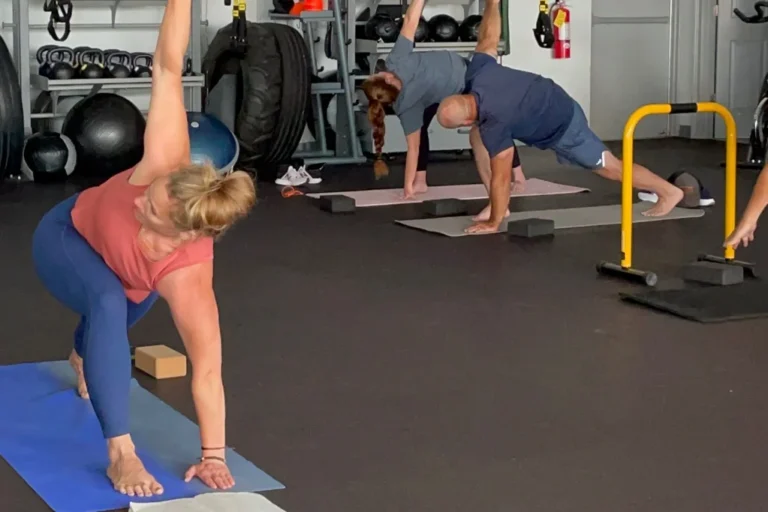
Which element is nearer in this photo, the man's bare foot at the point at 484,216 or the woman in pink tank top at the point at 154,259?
the woman in pink tank top at the point at 154,259

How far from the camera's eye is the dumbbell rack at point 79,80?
688cm

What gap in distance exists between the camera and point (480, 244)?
16.5 ft

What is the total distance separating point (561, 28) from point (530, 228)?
3.90 meters

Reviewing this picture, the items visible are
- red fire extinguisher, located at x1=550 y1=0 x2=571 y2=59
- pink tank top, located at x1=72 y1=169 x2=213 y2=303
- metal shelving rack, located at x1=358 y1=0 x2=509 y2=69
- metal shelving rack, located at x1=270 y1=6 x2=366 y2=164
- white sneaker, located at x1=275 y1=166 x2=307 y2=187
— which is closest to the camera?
pink tank top, located at x1=72 y1=169 x2=213 y2=303

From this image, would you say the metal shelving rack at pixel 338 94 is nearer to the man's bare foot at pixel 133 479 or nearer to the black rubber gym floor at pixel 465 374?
the black rubber gym floor at pixel 465 374

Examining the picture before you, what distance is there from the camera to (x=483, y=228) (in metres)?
5.28

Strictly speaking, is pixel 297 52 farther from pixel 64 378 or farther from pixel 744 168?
pixel 64 378

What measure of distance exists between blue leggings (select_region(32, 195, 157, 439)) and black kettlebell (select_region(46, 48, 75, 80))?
15.3 feet

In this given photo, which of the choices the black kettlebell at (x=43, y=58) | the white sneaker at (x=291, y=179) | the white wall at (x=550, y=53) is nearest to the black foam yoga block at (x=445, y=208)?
the white sneaker at (x=291, y=179)

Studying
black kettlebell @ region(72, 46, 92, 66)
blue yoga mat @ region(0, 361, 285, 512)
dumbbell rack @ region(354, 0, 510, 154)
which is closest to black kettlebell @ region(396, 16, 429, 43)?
dumbbell rack @ region(354, 0, 510, 154)

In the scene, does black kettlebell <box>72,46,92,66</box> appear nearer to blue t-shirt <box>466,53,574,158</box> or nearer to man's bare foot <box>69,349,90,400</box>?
blue t-shirt <box>466,53,574,158</box>

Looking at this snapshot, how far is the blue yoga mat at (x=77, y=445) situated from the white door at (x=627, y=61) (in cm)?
688

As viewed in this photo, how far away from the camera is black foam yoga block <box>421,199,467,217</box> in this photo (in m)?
5.86

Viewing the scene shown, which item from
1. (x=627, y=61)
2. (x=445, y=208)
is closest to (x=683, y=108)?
(x=445, y=208)
